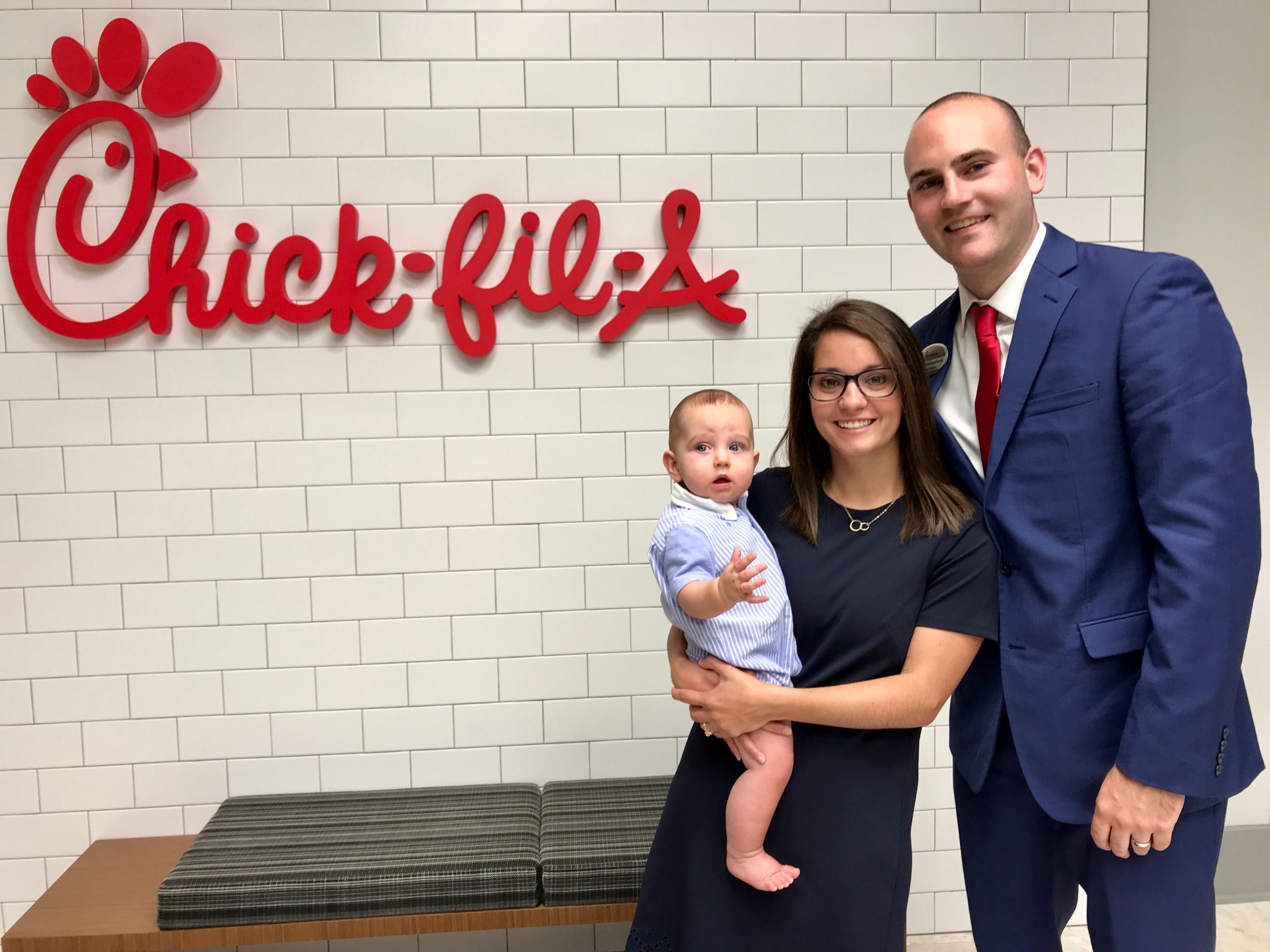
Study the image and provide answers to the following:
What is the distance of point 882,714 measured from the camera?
1.59 meters

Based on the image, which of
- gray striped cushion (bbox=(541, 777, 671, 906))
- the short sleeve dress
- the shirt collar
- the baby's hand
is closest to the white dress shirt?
the shirt collar

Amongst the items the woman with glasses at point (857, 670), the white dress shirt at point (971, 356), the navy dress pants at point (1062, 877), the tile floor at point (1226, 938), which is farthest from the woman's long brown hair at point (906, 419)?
the tile floor at point (1226, 938)

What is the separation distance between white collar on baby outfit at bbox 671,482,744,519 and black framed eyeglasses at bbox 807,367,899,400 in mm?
273

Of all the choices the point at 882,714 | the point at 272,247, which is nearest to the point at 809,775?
the point at 882,714

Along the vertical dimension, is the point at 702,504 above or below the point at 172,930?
above

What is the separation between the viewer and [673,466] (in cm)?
184

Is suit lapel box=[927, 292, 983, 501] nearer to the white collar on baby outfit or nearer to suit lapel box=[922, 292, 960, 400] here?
suit lapel box=[922, 292, 960, 400]

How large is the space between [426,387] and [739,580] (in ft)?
5.71

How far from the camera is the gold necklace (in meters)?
1.71

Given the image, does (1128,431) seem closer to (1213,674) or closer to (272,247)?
(1213,674)

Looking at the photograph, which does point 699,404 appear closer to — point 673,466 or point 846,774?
point 673,466

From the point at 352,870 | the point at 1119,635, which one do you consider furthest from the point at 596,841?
the point at 1119,635

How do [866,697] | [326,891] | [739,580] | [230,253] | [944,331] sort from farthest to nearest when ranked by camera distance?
[230,253] → [326,891] → [944,331] → [866,697] → [739,580]

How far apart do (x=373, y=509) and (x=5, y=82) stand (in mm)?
1679
